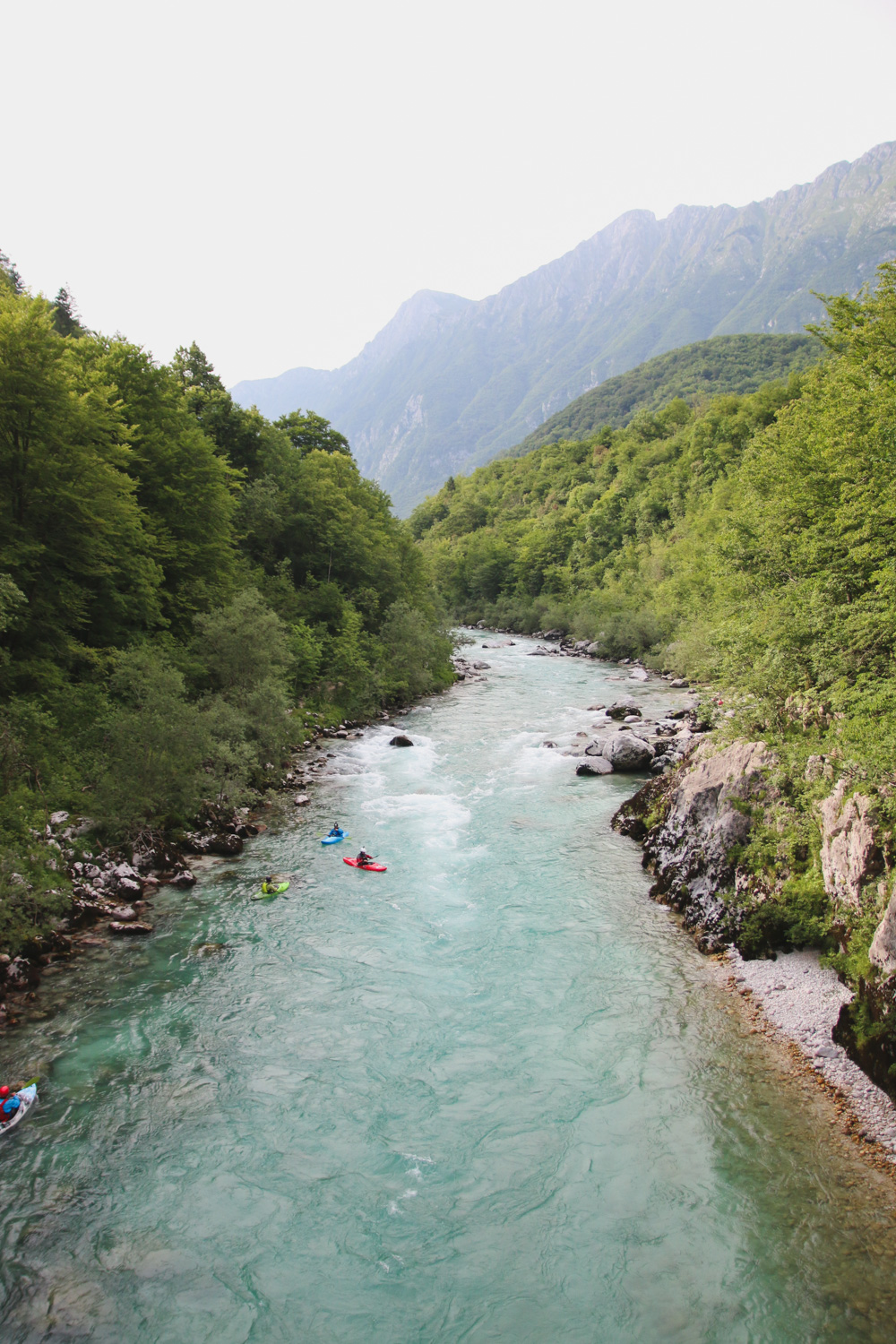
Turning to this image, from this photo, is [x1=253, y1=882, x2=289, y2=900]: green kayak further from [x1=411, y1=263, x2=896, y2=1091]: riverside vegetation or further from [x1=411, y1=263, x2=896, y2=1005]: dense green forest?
[x1=411, y1=263, x2=896, y2=1005]: dense green forest

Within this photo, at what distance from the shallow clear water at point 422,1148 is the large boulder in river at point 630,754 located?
1032cm

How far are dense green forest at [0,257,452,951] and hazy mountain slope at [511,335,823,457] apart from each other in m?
111

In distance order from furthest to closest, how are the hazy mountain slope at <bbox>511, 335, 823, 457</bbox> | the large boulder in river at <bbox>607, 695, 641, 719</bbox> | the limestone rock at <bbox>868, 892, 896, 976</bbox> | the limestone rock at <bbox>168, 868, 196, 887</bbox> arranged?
the hazy mountain slope at <bbox>511, 335, 823, 457</bbox>, the large boulder in river at <bbox>607, 695, 641, 719</bbox>, the limestone rock at <bbox>168, 868, 196, 887</bbox>, the limestone rock at <bbox>868, 892, 896, 976</bbox>

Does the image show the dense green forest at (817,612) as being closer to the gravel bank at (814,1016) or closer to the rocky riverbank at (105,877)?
the gravel bank at (814,1016)

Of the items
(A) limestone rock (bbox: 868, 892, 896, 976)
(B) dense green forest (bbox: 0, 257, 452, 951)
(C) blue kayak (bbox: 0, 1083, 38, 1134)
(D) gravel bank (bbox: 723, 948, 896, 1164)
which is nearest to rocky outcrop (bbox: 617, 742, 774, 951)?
(D) gravel bank (bbox: 723, 948, 896, 1164)

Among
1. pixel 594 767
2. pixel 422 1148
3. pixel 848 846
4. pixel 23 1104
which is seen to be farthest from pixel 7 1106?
pixel 594 767

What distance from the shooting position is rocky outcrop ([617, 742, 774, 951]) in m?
14.9

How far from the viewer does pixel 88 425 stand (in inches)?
758

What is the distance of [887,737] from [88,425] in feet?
69.4

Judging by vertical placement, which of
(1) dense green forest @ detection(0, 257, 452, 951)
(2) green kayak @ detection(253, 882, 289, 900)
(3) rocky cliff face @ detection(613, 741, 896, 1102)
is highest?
(1) dense green forest @ detection(0, 257, 452, 951)

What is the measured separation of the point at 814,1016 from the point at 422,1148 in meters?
6.92

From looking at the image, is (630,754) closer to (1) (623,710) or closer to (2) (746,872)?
(1) (623,710)

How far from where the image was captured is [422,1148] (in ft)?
30.7

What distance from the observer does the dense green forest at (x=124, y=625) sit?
55.6 feet
